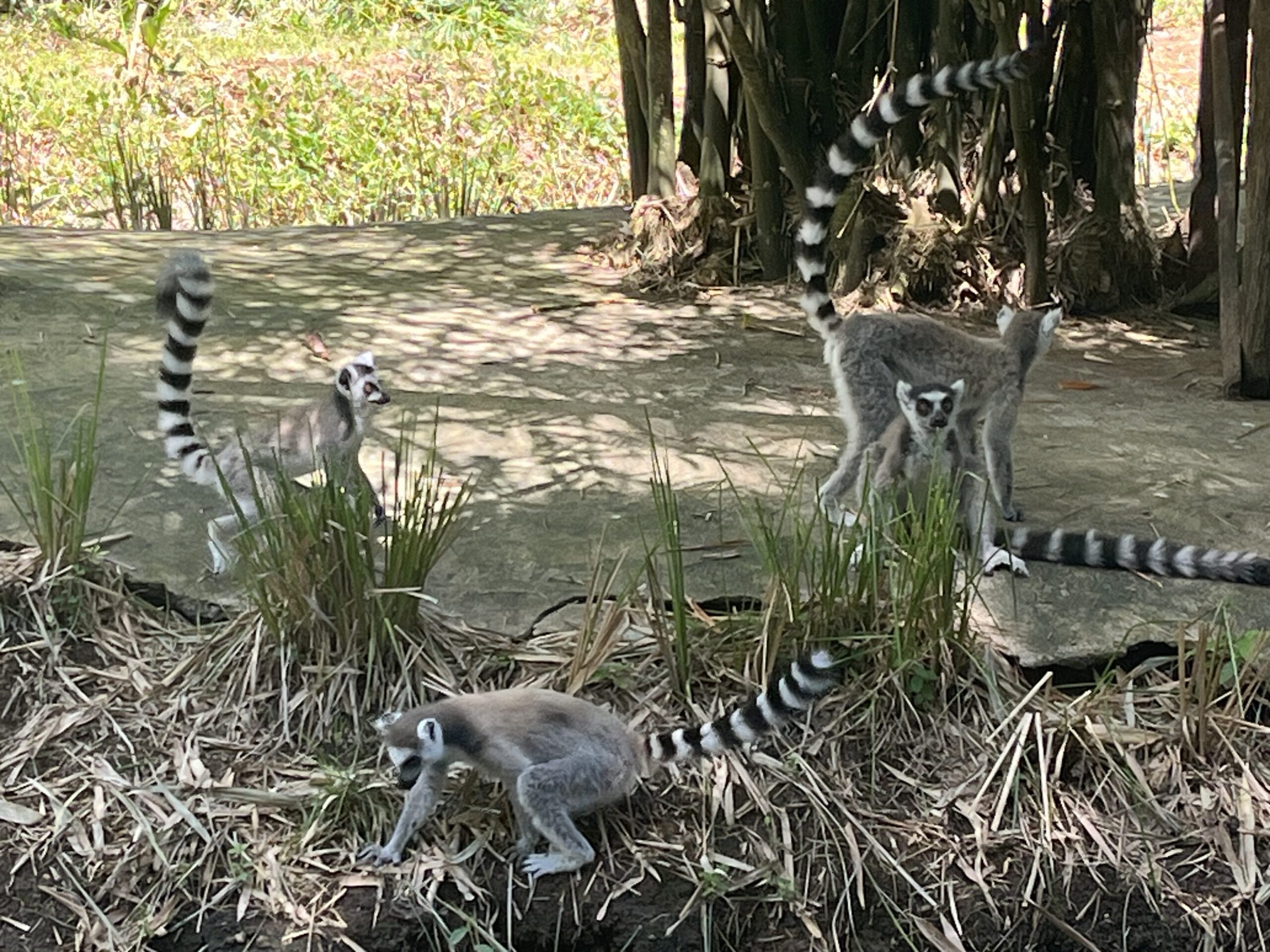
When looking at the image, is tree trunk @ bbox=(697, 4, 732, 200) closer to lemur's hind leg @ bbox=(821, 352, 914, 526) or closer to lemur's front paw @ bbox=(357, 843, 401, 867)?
lemur's hind leg @ bbox=(821, 352, 914, 526)

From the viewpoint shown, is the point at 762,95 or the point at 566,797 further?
A: the point at 762,95

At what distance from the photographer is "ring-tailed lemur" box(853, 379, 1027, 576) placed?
12.4ft

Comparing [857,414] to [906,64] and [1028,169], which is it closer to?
[1028,169]

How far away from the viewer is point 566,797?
300 cm

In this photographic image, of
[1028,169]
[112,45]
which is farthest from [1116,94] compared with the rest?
[112,45]

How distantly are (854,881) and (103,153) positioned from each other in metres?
8.52

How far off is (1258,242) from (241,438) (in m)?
3.46

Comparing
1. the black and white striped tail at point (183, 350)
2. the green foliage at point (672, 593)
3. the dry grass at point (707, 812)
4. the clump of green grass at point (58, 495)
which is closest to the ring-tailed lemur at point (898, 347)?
the green foliage at point (672, 593)

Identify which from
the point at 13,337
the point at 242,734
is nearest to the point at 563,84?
the point at 13,337

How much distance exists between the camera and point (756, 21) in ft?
21.0

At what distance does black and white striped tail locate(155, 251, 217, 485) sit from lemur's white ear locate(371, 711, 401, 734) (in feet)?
3.16

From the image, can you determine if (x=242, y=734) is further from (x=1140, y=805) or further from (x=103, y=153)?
(x=103, y=153)

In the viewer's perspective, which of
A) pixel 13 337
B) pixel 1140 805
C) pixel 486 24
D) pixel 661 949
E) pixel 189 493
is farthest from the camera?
pixel 486 24

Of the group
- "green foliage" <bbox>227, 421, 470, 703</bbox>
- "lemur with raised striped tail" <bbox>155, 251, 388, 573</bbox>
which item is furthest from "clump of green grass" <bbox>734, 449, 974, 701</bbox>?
"lemur with raised striped tail" <bbox>155, 251, 388, 573</bbox>
